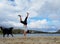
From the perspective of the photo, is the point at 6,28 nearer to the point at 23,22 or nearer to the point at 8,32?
the point at 8,32

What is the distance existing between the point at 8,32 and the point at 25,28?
9683mm

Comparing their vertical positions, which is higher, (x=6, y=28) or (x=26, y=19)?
(x=26, y=19)

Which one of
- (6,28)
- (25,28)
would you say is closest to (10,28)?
(6,28)

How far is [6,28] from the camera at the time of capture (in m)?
29.4

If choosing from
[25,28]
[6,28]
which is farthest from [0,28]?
[25,28]

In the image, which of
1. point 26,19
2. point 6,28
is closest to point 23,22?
point 26,19

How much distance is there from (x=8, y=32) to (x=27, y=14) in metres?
10.5

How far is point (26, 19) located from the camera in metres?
19.8

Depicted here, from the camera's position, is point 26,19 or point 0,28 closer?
point 26,19

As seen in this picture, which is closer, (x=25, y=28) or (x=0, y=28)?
(x=25, y=28)

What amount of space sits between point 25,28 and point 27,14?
1.44 meters

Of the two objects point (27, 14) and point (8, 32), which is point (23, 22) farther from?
point (8, 32)

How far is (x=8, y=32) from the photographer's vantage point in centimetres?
2944

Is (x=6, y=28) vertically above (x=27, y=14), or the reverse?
(x=27, y=14)
